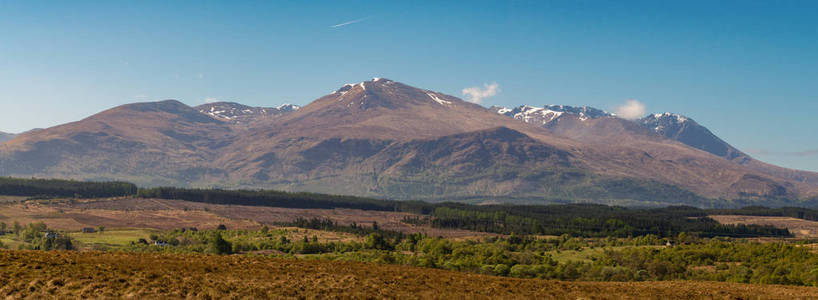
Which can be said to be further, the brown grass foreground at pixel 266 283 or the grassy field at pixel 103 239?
the grassy field at pixel 103 239

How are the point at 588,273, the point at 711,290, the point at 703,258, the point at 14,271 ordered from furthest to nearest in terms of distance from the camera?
the point at 703,258 < the point at 588,273 < the point at 711,290 < the point at 14,271

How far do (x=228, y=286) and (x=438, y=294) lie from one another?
48.2ft

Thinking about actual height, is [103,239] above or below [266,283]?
below

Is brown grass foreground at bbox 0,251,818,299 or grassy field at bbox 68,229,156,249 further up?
brown grass foreground at bbox 0,251,818,299

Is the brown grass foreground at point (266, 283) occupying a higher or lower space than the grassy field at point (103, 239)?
higher

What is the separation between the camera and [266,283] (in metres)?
44.5

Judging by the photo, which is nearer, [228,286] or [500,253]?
[228,286]

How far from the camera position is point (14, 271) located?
41.7 m

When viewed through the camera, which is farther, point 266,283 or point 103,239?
point 103,239

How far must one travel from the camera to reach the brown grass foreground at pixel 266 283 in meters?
40.6

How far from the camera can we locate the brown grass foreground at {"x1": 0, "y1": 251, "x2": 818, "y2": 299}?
4056 cm

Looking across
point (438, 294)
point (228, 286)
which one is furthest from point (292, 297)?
point (438, 294)

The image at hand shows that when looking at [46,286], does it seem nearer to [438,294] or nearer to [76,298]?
[76,298]

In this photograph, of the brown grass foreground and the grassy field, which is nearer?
the brown grass foreground
